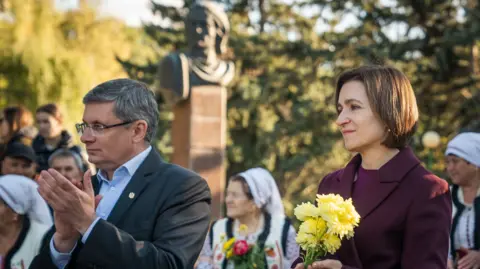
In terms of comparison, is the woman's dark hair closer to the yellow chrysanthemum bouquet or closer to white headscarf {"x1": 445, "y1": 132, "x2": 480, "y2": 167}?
the yellow chrysanthemum bouquet

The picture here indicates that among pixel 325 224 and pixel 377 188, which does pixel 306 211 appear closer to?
pixel 325 224

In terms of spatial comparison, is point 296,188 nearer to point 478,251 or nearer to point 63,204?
point 478,251

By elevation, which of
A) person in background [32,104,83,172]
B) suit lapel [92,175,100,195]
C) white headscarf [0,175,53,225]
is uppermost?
suit lapel [92,175,100,195]

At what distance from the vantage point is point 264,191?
7332 millimetres

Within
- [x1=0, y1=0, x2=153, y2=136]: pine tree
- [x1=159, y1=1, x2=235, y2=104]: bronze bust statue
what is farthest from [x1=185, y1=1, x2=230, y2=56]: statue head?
[x1=0, y1=0, x2=153, y2=136]: pine tree

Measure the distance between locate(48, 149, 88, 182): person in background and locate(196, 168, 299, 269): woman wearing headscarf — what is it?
135 centimetres

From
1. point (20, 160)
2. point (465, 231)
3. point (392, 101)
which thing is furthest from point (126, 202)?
point (20, 160)

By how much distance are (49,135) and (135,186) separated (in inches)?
202

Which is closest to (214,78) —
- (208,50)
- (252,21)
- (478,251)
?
(208,50)

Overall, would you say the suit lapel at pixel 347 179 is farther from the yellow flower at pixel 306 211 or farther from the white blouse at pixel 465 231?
the white blouse at pixel 465 231

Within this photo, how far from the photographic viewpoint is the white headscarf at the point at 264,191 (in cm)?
729

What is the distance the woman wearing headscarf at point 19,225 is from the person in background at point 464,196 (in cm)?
302

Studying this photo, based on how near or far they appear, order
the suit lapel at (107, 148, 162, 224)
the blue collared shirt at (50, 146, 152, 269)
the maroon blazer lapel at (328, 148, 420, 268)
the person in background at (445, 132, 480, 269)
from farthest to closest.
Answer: the person in background at (445, 132, 480, 269)
the blue collared shirt at (50, 146, 152, 269)
the suit lapel at (107, 148, 162, 224)
the maroon blazer lapel at (328, 148, 420, 268)

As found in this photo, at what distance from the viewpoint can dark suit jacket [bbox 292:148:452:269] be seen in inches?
135
